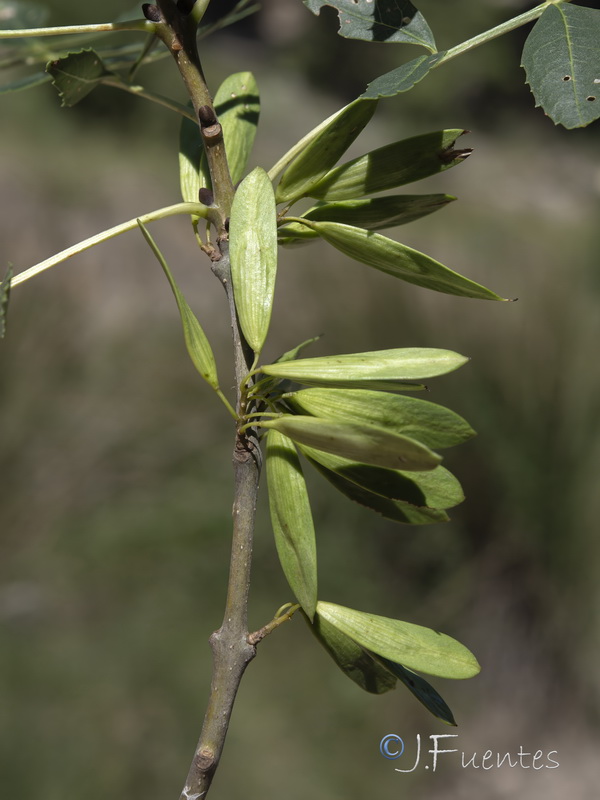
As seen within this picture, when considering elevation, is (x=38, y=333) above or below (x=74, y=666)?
above

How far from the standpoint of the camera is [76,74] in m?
0.35

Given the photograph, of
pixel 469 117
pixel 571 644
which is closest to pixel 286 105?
pixel 469 117

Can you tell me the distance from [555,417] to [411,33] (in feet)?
4.56

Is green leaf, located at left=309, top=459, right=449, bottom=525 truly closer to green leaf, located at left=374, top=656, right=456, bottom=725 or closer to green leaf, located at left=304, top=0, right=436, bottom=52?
green leaf, located at left=374, top=656, right=456, bottom=725

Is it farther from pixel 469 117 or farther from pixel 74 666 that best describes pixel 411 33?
pixel 469 117

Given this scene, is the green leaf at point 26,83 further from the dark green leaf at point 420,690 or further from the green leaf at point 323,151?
the dark green leaf at point 420,690

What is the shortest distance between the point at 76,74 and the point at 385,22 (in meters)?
0.15

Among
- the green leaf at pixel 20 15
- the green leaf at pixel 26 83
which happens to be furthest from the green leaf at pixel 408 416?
the green leaf at pixel 20 15

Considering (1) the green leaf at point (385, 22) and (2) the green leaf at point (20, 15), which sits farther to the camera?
(2) the green leaf at point (20, 15)

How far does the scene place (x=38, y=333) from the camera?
203 centimetres

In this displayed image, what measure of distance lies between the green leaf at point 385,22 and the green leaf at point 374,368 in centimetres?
16

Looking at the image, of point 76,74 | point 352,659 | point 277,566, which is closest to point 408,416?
point 352,659

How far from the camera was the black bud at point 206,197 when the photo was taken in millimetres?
333

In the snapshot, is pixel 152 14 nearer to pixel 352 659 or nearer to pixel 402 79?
pixel 402 79
